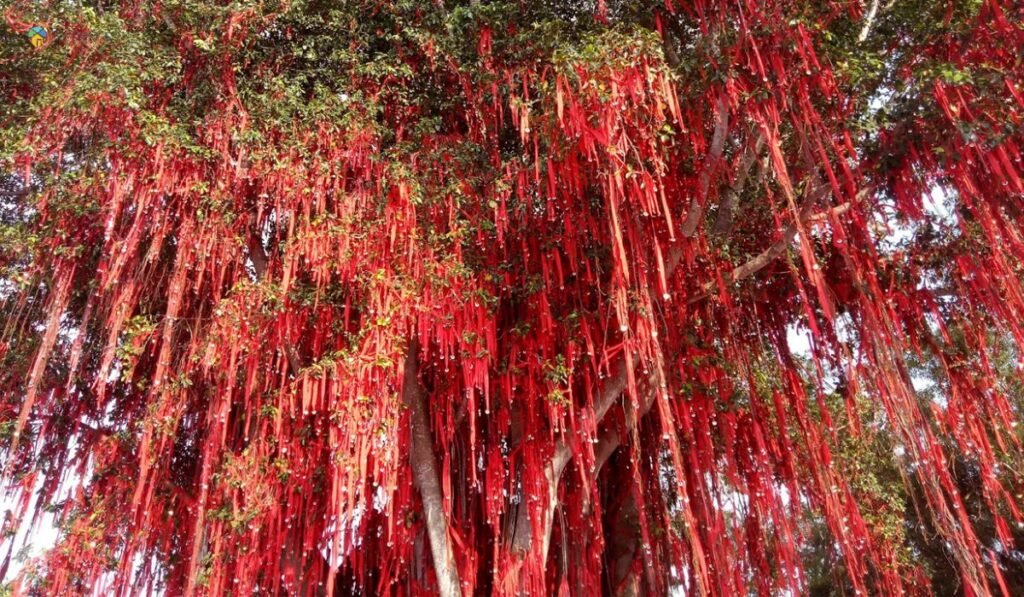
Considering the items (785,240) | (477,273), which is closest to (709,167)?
(785,240)

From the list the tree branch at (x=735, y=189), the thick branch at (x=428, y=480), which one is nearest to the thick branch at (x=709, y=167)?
the tree branch at (x=735, y=189)

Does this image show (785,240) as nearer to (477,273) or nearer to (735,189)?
(735,189)

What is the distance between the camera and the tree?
3055 mm

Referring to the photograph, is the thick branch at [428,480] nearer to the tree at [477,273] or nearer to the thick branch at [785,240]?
the tree at [477,273]

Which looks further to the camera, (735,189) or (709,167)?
(735,189)

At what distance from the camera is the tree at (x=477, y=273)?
3.05 metres

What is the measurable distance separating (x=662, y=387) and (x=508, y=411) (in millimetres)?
914

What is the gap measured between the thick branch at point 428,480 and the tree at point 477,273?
0.05ft

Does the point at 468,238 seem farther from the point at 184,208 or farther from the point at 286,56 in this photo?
the point at 286,56

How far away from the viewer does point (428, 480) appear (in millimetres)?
3355

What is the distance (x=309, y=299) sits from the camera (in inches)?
129

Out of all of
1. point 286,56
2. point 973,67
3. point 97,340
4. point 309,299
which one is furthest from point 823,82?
point 97,340

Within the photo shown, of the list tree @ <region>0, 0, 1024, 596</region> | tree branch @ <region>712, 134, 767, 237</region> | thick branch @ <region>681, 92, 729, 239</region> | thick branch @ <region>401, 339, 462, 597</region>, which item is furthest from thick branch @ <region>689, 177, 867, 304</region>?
thick branch @ <region>401, 339, 462, 597</region>

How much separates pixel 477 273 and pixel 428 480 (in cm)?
103
